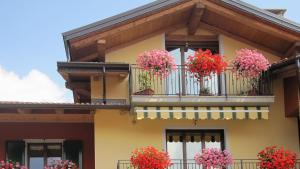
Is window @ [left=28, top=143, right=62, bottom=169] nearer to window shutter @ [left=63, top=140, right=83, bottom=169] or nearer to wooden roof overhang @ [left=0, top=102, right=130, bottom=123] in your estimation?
window shutter @ [left=63, top=140, right=83, bottom=169]

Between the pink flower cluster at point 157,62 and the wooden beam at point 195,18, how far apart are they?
7.03 ft

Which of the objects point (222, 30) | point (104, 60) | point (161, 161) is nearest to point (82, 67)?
point (104, 60)

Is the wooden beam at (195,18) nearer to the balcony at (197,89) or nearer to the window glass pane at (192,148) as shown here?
the balcony at (197,89)

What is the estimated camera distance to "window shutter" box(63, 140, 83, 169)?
67.1 feet

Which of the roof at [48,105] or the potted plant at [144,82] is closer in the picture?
the roof at [48,105]

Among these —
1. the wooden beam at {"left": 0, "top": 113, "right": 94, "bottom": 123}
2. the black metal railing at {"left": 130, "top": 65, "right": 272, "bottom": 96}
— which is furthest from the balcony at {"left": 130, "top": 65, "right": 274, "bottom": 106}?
the wooden beam at {"left": 0, "top": 113, "right": 94, "bottom": 123}

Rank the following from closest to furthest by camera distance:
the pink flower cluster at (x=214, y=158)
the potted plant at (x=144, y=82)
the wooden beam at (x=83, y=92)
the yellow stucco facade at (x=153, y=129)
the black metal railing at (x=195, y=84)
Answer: the pink flower cluster at (x=214, y=158) → the yellow stucco facade at (x=153, y=129) → the potted plant at (x=144, y=82) → the black metal railing at (x=195, y=84) → the wooden beam at (x=83, y=92)

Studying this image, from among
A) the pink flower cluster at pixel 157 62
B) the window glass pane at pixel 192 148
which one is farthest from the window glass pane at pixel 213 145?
the pink flower cluster at pixel 157 62

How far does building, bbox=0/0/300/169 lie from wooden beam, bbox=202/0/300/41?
34 mm

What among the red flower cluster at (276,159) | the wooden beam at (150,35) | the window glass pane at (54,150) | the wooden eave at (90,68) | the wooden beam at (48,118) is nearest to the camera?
the red flower cluster at (276,159)

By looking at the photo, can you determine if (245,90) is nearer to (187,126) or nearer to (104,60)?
(187,126)

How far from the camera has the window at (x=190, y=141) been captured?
19984 millimetres

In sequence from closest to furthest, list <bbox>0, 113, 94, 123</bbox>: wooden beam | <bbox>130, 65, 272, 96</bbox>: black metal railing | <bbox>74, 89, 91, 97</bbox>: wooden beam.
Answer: <bbox>130, 65, 272, 96</bbox>: black metal railing, <bbox>0, 113, 94, 123</bbox>: wooden beam, <bbox>74, 89, 91, 97</bbox>: wooden beam

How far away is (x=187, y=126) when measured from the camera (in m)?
20.0
